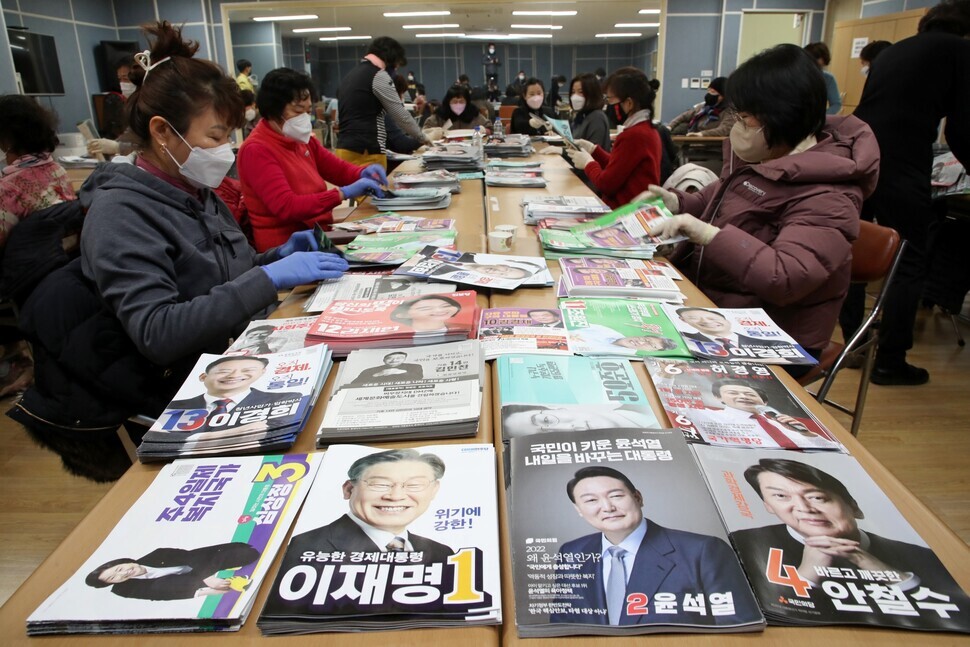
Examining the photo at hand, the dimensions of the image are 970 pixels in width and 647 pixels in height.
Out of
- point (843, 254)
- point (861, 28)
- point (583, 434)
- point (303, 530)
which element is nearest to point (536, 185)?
point (843, 254)

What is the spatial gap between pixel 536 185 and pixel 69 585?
8.76 feet

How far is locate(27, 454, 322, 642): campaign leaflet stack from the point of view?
60 cm

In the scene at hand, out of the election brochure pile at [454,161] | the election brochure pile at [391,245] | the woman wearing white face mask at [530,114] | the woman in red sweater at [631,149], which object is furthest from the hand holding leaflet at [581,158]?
the woman wearing white face mask at [530,114]

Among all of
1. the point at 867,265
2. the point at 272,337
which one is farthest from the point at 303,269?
the point at 867,265

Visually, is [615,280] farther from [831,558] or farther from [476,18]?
[476,18]

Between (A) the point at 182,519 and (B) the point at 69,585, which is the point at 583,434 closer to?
(A) the point at 182,519

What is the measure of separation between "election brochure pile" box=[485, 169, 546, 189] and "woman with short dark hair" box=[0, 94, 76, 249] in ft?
6.58

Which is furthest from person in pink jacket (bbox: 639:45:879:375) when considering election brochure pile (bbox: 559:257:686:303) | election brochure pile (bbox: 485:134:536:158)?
election brochure pile (bbox: 485:134:536:158)

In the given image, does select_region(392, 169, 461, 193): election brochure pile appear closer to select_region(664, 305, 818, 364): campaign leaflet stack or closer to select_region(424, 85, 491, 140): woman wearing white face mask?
select_region(664, 305, 818, 364): campaign leaflet stack

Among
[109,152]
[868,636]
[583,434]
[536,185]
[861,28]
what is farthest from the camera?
[861,28]

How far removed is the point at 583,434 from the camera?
835 millimetres

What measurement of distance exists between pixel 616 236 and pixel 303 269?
97 centimetres

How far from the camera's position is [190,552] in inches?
26.6

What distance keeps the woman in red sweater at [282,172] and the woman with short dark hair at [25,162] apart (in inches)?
38.4
